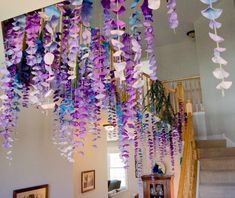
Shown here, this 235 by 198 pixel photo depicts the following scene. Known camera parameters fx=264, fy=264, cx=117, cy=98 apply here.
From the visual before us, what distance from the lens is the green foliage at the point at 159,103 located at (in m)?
4.66

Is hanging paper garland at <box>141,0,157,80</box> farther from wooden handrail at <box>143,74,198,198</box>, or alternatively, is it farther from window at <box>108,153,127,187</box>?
window at <box>108,153,127,187</box>

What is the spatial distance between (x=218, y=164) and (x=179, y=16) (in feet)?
10.6

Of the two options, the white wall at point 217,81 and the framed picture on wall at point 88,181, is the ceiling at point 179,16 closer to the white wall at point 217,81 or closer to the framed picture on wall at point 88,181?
the white wall at point 217,81

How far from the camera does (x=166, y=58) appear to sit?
295 inches

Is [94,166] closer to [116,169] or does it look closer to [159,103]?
[159,103]

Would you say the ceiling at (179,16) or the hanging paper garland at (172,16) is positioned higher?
the ceiling at (179,16)

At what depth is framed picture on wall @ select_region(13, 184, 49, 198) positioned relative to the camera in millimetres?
3090

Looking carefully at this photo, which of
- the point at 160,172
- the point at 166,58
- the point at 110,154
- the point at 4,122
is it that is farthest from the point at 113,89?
the point at 110,154

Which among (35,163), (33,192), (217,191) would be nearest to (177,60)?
(217,191)

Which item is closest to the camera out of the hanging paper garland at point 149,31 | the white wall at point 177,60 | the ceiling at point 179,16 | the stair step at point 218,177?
the hanging paper garland at point 149,31

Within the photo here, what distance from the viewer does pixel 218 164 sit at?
4.29m

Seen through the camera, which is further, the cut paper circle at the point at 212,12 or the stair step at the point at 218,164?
the stair step at the point at 218,164

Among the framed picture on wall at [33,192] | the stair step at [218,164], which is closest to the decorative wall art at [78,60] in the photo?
the framed picture on wall at [33,192]

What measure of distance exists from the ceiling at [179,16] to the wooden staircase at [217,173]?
235 centimetres
